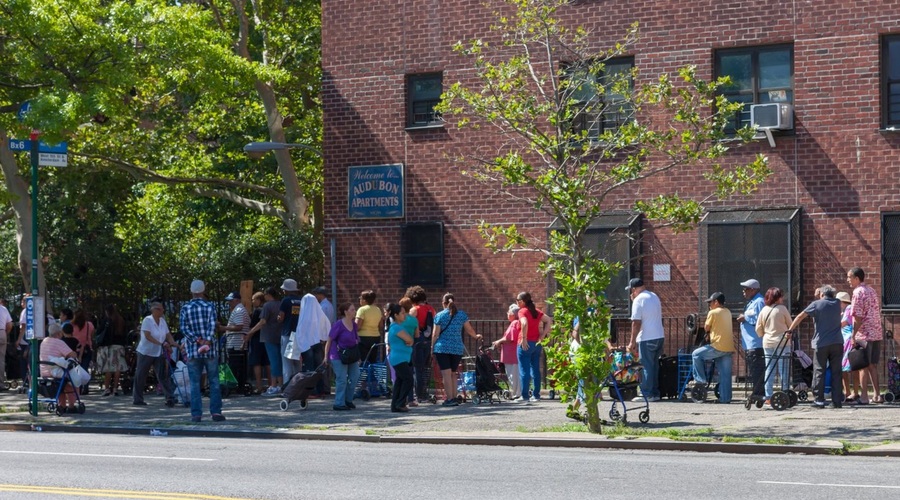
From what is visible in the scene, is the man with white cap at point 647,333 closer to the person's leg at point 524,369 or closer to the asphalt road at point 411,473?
the person's leg at point 524,369

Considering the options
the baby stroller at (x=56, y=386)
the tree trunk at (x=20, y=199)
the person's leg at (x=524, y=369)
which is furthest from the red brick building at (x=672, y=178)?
the baby stroller at (x=56, y=386)

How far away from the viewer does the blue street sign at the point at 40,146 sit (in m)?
20.0

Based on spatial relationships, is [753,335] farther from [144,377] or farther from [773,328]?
[144,377]

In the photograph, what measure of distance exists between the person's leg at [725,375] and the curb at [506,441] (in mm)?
4621

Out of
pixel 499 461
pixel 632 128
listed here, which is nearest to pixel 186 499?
pixel 499 461

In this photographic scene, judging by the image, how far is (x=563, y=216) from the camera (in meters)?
16.1

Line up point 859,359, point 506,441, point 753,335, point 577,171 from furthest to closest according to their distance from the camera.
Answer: point 753,335 < point 859,359 < point 577,171 < point 506,441

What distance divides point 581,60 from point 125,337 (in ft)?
31.8

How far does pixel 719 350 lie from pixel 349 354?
523 cm

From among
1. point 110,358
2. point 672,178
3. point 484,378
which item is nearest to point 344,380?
point 484,378

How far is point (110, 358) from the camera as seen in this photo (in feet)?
74.8

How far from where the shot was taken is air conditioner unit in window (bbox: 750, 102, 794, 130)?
822 inches

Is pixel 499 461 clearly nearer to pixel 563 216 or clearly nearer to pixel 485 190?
pixel 563 216

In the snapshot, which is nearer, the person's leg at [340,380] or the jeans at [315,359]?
the person's leg at [340,380]
